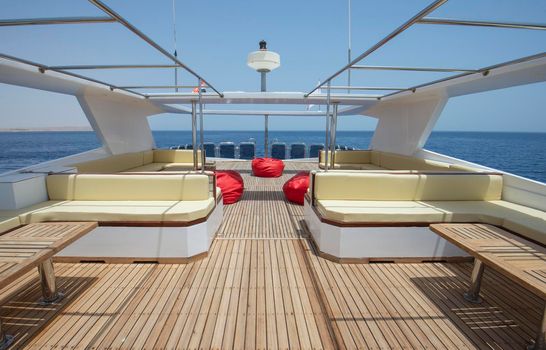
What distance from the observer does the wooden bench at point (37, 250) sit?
5.34 feet

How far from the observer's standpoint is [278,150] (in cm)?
1158

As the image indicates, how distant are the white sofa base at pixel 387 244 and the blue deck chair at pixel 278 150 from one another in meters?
8.73

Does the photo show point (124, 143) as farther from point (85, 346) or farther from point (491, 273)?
point (491, 273)

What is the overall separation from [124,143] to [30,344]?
507 cm

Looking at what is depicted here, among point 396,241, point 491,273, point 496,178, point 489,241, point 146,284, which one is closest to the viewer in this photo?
point 489,241

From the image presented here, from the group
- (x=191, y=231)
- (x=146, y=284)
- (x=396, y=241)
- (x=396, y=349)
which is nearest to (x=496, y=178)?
(x=396, y=241)

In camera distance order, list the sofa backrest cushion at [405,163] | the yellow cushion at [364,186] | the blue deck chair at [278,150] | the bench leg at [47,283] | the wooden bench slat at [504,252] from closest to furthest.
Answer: the wooden bench slat at [504,252] → the bench leg at [47,283] → the yellow cushion at [364,186] → the sofa backrest cushion at [405,163] → the blue deck chair at [278,150]

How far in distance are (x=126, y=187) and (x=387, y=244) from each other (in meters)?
2.90

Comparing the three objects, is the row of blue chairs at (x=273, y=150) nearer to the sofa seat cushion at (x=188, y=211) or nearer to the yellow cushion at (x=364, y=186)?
the yellow cushion at (x=364, y=186)

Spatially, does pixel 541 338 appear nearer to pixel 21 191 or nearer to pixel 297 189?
pixel 297 189

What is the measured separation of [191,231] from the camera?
2.81 metres

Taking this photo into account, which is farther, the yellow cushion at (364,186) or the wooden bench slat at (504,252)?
the yellow cushion at (364,186)

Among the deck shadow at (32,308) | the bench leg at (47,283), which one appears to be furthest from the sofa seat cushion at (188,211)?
the bench leg at (47,283)

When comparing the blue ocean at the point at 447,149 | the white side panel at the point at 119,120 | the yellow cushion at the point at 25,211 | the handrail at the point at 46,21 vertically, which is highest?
the handrail at the point at 46,21
